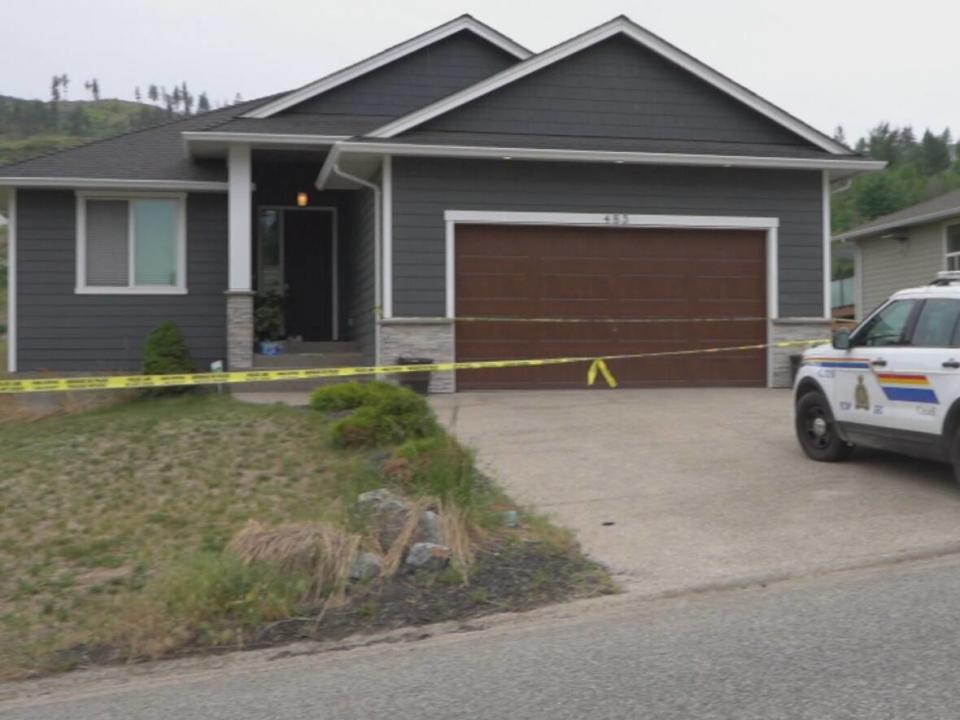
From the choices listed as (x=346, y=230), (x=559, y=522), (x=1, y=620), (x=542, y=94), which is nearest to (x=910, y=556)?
(x=559, y=522)

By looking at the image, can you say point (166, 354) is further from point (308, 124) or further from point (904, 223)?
point (904, 223)

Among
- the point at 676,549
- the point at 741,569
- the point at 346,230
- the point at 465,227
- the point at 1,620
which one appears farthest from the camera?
the point at 346,230

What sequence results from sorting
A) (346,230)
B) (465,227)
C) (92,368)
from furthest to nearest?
(346,230) < (92,368) < (465,227)

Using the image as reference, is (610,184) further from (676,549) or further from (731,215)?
(676,549)

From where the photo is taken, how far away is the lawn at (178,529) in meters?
5.79

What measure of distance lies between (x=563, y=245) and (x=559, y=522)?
8.02 m

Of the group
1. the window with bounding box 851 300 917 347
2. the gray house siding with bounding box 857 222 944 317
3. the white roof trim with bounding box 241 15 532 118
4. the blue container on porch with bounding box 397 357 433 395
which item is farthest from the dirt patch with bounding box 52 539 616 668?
the gray house siding with bounding box 857 222 944 317

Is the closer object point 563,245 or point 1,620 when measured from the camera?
point 1,620

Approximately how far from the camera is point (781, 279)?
1571cm

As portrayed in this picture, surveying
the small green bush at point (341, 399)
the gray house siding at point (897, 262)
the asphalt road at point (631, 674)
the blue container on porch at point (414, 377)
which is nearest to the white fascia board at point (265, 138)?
the blue container on porch at point (414, 377)

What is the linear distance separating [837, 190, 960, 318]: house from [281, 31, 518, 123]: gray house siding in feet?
38.1

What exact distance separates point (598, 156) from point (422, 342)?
3747mm

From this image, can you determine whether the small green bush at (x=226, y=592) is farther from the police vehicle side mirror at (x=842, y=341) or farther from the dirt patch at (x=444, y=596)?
the police vehicle side mirror at (x=842, y=341)

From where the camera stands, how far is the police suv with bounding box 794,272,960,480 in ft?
26.8
